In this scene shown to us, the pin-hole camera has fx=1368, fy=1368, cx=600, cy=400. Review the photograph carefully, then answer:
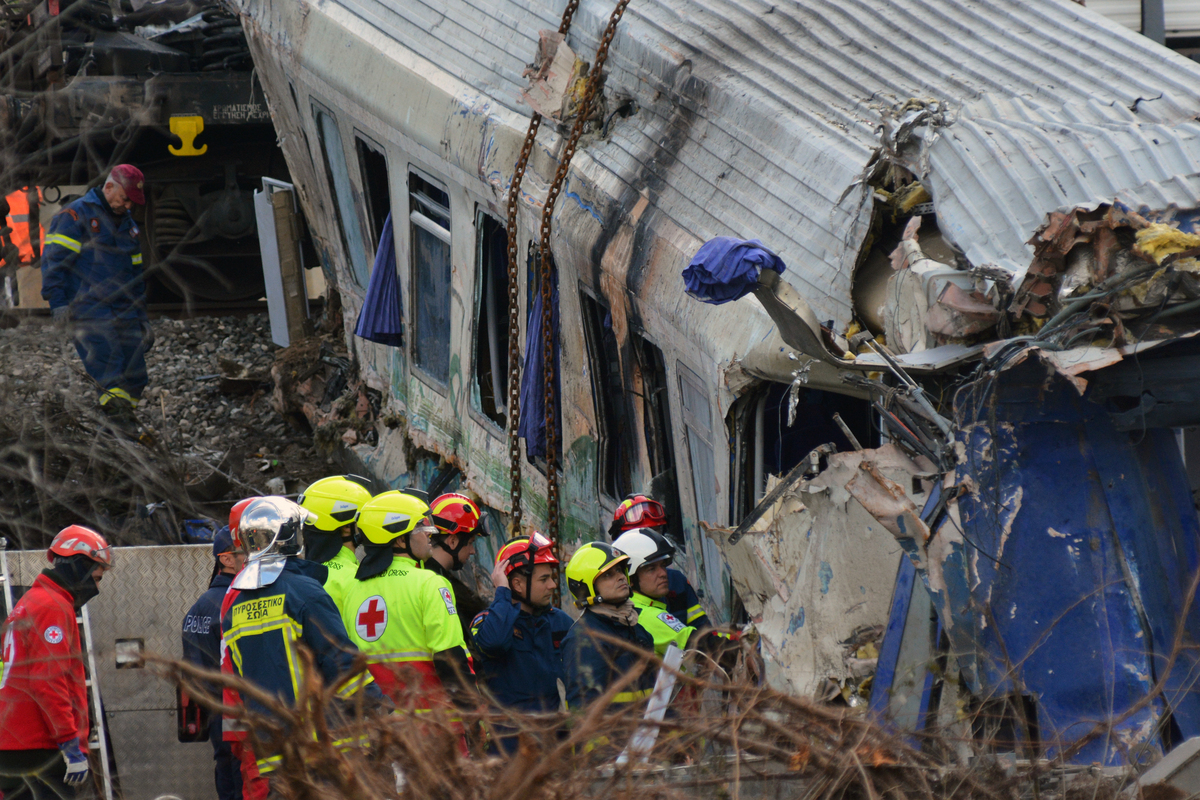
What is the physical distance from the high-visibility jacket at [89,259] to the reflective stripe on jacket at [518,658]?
6.05 m

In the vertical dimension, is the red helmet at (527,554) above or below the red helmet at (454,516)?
above

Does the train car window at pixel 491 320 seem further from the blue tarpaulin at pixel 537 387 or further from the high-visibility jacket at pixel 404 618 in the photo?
the high-visibility jacket at pixel 404 618

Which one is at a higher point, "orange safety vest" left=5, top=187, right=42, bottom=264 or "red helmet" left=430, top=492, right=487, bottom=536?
"red helmet" left=430, top=492, right=487, bottom=536

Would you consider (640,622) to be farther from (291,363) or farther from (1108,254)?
(291,363)

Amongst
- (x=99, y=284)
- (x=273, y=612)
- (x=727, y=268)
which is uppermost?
(x=727, y=268)

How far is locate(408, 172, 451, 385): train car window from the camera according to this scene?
25.5ft

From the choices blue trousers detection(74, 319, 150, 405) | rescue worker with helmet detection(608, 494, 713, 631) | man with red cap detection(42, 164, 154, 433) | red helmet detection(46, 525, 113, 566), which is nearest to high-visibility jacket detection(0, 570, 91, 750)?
red helmet detection(46, 525, 113, 566)

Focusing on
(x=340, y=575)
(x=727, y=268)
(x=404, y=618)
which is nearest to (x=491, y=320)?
(x=340, y=575)

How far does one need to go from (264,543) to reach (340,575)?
70cm

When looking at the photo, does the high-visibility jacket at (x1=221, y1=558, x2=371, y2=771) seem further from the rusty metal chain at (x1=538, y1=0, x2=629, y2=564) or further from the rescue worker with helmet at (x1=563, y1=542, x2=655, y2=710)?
the rusty metal chain at (x1=538, y1=0, x2=629, y2=564)

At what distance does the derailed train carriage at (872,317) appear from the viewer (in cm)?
373

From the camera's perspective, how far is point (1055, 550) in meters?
3.79

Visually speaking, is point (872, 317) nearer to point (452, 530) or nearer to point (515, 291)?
point (452, 530)

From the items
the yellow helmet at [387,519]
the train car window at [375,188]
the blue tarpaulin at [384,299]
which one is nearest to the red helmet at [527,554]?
the yellow helmet at [387,519]
